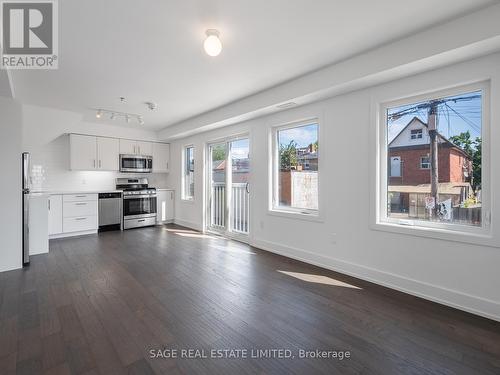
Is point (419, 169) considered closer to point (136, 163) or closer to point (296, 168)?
point (296, 168)

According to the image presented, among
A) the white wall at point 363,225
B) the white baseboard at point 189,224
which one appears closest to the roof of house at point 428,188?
the white wall at point 363,225

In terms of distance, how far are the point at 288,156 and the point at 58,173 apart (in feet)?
16.2

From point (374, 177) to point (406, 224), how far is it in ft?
2.05

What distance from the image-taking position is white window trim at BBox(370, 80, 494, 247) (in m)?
2.29

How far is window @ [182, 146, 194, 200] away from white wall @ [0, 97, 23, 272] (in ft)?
11.4

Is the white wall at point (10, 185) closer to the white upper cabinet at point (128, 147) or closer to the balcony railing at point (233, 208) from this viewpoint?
the white upper cabinet at point (128, 147)

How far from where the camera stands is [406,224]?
9.35 ft

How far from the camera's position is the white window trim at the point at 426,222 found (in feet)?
7.52

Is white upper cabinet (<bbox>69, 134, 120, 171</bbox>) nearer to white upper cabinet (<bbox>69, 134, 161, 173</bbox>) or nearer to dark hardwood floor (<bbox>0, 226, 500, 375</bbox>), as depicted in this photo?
white upper cabinet (<bbox>69, 134, 161, 173</bbox>)

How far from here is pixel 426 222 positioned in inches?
108

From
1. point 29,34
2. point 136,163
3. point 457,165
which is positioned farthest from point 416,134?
point 136,163

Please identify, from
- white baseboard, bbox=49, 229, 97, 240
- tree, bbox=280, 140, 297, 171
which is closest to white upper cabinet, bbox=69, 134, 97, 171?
white baseboard, bbox=49, 229, 97, 240

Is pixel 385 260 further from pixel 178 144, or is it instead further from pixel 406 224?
pixel 178 144

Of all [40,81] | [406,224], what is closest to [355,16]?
[406,224]
